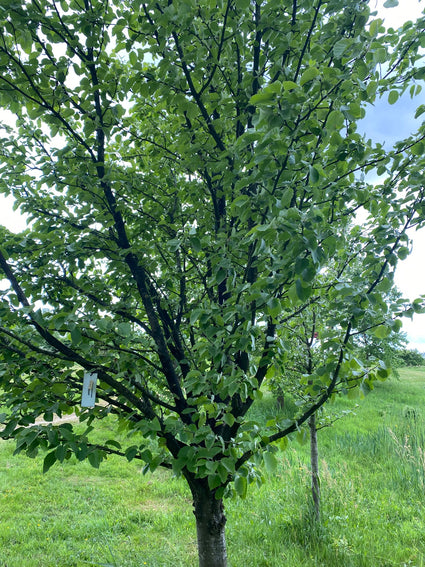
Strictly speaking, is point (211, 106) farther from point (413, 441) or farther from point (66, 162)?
point (413, 441)

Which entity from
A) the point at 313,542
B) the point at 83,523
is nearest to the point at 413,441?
the point at 313,542

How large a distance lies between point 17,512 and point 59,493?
0.78 meters

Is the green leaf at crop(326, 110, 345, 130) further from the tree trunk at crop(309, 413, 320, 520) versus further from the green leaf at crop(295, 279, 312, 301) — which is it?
the tree trunk at crop(309, 413, 320, 520)

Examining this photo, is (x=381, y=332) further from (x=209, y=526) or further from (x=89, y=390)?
(x=209, y=526)

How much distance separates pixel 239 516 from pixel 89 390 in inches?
164

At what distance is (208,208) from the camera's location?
9.05 feet

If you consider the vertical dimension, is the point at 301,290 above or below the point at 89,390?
above

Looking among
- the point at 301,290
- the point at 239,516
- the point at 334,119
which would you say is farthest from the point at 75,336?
the point at 239,516

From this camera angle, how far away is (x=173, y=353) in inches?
115

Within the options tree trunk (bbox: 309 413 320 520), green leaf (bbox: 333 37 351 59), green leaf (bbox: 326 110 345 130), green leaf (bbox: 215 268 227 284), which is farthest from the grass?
green leaf (bbox: 333 37 351 59)

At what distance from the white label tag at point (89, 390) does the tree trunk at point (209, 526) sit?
888mm

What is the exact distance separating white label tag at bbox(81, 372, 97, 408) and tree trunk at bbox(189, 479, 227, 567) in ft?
2.92

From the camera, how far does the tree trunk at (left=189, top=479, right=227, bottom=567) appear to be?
8.00 ft

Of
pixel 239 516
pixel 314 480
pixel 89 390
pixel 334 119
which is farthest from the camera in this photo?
pixel 239 516
